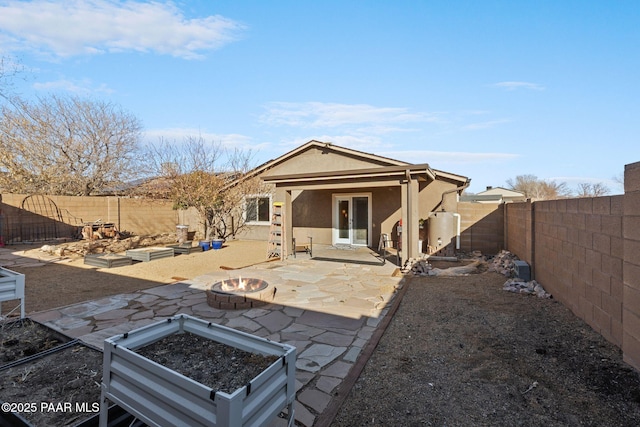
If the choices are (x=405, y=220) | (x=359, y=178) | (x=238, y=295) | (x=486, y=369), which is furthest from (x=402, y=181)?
(x=486, y=369)

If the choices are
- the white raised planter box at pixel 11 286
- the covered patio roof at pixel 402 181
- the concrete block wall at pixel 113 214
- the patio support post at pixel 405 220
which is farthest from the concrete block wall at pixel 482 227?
the concrete block wall at pixel 113 214

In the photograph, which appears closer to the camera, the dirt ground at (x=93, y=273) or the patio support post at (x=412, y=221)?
the dirt ground at (x=93, y=273)

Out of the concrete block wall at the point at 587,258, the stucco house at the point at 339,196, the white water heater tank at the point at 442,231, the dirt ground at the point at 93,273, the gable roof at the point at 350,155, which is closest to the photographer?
the concrete block wall at the point at 587,258

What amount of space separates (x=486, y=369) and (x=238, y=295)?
375cm

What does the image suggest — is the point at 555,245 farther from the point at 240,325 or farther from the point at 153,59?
the point at 153,59

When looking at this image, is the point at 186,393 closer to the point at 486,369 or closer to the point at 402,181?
the point at 486,369

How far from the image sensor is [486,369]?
3.35 meters

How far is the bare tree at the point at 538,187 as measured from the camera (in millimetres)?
34919

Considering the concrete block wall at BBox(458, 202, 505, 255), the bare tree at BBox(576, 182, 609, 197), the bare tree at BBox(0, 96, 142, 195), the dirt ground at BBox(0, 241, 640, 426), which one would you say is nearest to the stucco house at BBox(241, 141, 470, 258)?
the concrete block wall at BBox(458, 202, 505, 255)

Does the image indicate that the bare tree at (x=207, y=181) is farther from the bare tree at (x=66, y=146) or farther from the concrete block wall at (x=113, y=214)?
the bare tree at (x=66, y=146)

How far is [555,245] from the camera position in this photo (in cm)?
557

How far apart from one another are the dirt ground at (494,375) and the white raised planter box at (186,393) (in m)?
1.00

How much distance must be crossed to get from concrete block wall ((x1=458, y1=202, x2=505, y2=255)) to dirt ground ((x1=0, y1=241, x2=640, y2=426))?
521cm

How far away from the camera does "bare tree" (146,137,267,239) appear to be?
14.4 meters
